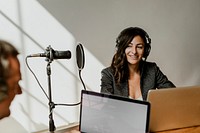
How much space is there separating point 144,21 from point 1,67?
144 centimetres

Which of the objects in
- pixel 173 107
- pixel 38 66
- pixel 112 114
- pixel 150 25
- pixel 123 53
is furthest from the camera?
pixel 150 25

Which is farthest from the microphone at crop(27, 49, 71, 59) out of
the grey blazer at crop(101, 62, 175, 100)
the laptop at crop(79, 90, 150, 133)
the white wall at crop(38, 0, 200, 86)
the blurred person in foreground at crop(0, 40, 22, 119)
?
the white wall at crop(38, 0, 200, 86)

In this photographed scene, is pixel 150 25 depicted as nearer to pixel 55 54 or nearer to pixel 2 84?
pixel 55 54

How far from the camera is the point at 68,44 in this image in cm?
238

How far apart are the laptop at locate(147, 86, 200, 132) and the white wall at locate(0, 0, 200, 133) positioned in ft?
3.59

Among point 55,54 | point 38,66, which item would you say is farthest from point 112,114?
point 38,66

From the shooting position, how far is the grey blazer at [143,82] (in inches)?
81.0

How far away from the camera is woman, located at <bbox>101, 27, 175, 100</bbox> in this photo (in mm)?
2070

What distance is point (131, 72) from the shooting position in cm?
214

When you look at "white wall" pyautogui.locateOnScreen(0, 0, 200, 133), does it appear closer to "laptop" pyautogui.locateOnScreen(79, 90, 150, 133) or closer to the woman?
the woman

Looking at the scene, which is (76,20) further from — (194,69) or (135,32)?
(194,69)

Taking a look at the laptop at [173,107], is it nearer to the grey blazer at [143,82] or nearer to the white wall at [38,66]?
the grey blazer at [143,82]

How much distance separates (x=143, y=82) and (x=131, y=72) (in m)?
0.12

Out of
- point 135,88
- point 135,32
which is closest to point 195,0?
point 135,32
